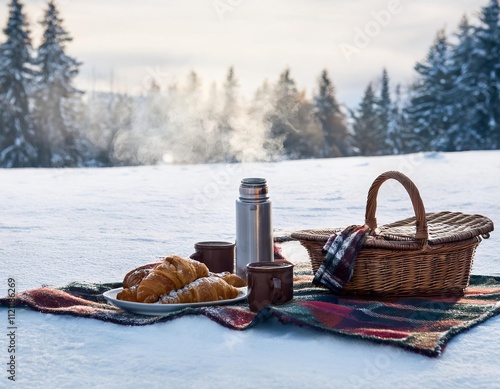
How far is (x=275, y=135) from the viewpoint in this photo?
25.7 m

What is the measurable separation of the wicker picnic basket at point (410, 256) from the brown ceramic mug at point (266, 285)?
364mm

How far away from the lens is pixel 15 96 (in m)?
22.6

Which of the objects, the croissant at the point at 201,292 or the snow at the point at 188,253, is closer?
the snow at the point at 188,253

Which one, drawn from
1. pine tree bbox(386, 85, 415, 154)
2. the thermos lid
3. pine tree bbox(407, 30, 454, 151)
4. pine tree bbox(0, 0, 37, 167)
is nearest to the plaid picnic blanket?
the thermos lid

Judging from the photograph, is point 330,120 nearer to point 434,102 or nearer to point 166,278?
point 434,102

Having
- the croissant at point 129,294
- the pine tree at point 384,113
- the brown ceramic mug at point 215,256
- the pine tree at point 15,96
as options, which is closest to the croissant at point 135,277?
the croissant at point 129,294

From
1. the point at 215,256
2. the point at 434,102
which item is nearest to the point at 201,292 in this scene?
the point at 215,256

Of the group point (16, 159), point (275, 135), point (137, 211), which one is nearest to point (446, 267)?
point (137, 211)

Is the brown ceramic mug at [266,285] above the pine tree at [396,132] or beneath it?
beneath

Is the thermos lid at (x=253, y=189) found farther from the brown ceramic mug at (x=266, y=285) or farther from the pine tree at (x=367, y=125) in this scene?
the pine tree at (x=367, y=125)

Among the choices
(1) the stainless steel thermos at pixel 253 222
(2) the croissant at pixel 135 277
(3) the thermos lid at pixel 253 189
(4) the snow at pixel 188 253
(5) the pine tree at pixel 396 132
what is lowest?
(4) the snow at pixel 188 253

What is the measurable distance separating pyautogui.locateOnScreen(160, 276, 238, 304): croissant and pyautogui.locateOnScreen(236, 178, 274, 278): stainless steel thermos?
27cm

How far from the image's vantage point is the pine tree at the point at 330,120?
30.6m

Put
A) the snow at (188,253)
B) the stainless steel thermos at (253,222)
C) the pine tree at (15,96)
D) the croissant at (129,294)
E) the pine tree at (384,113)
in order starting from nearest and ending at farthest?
the snow at (188,253) → the croissant at (129,294) → the stainless steel thermos at (253,222) → the pine tree at (15,96) → the pine tree at (384,113)
